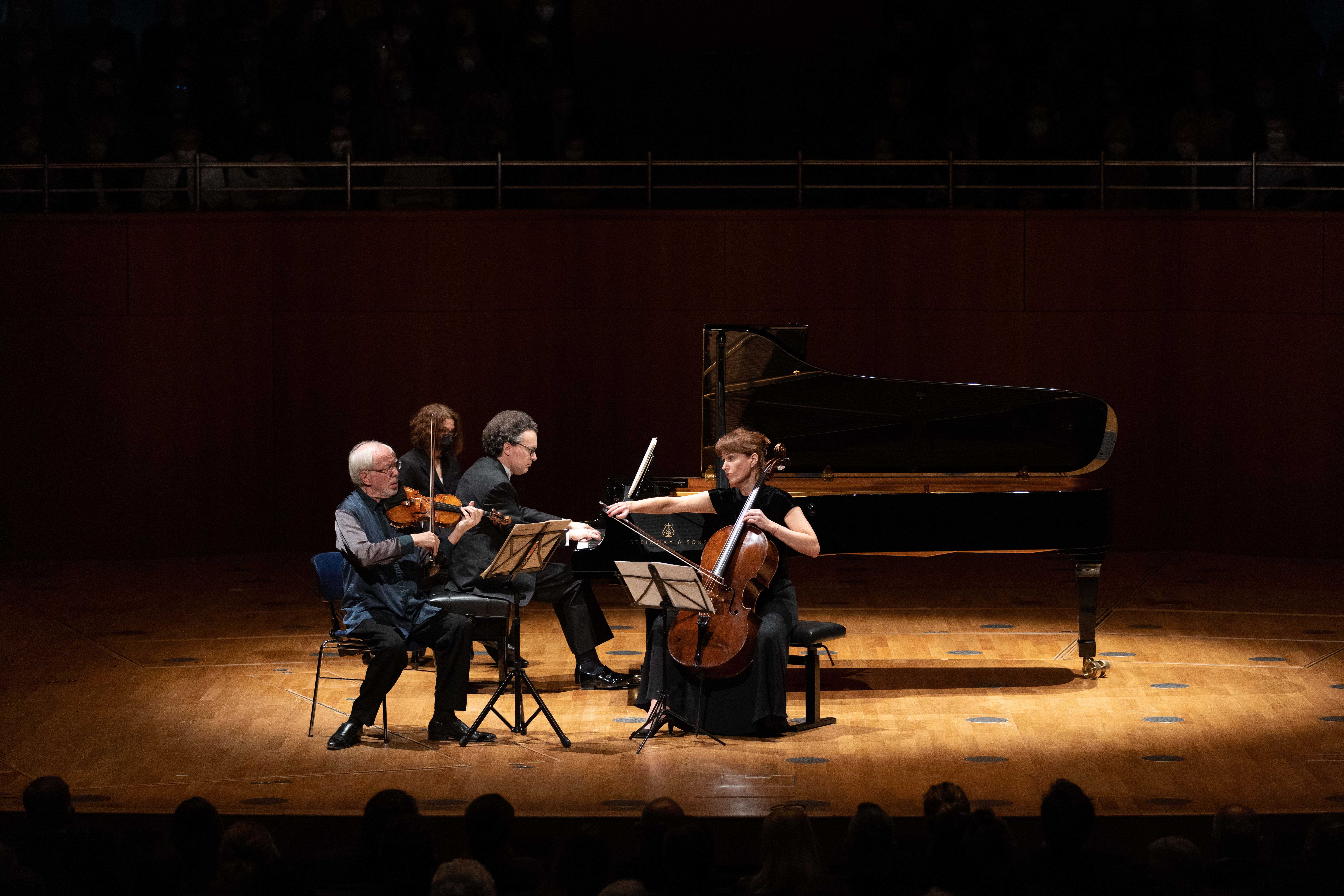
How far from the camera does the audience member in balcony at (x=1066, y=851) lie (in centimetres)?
329

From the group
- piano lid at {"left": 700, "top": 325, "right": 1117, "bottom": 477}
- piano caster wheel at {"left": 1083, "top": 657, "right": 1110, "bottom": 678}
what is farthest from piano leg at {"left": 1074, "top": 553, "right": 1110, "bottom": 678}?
piano lid at {"left": 700, "top": 325, "right": 1117, "bottom": 477}

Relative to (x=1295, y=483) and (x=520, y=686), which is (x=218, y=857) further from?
(x=1295, y=483)

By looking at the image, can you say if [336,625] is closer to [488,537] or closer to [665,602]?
[488,537]

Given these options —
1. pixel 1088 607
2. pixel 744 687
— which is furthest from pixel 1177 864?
pixel 1088 607

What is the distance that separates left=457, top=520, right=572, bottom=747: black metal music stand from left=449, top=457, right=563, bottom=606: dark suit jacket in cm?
8

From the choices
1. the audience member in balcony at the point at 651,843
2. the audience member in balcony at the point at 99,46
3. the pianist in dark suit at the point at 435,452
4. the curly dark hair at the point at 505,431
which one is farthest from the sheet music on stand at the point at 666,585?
the audience member in balcony at the point at 99,46

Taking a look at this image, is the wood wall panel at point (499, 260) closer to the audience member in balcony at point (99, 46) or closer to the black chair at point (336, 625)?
the audience member in balcony at point (99, 46)

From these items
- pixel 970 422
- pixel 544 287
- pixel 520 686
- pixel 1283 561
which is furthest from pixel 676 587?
pixel 1283 561

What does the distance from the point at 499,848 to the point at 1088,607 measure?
4141 mm

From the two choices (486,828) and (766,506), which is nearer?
(486,828)

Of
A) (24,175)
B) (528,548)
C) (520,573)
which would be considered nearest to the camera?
(528,548)

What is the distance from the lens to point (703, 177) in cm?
1079

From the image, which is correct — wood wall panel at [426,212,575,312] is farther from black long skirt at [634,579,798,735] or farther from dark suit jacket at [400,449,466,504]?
black long skirt at [634,579,798,735]

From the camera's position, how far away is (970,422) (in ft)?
23.1
